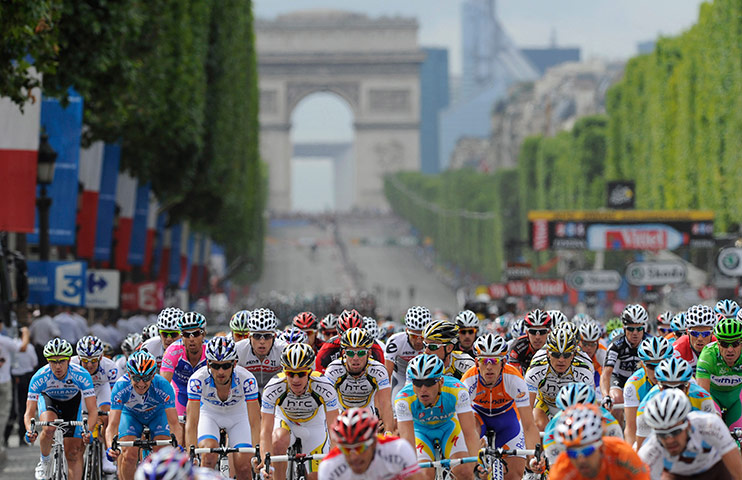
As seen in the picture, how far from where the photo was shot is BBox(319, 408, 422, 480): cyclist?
771cm

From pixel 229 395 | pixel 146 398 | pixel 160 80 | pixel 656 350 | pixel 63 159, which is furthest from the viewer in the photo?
pixel 160 80

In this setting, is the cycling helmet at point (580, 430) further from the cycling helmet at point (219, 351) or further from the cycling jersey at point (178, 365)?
the cycling jersey at point (178, 365)

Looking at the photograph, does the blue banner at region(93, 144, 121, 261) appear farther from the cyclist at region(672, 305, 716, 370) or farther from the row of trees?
the cyclist at region(672, 305, 716, 370)

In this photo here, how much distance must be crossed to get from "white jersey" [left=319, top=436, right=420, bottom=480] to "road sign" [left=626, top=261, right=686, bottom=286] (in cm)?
2960

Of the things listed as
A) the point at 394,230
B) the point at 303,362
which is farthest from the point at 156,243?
the point at 394,230

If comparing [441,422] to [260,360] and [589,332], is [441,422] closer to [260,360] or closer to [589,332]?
[260,360]

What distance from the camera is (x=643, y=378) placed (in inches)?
440

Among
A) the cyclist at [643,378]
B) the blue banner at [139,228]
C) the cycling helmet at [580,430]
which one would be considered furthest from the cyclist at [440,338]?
the blue banner at [139,228]

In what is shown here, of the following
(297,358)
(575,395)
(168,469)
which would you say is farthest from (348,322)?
(168,469)

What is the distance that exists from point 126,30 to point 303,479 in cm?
1284

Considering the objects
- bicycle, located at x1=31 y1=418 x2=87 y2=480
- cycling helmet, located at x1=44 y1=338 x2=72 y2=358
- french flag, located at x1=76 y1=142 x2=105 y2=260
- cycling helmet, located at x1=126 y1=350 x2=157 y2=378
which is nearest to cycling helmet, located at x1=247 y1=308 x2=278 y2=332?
cycling helmet, located at x1=126 y1=350 x2=157 y2=378

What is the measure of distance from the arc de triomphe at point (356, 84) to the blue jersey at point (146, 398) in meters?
158

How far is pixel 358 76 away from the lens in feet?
574

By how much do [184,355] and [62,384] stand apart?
47.3 inches
